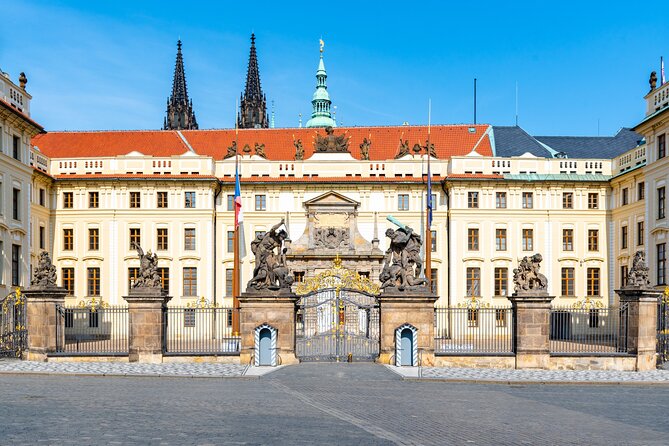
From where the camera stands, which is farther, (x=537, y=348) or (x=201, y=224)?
(x=201, y=224)

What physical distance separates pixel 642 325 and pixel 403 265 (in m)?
7.33

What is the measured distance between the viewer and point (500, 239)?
4775 centimetres

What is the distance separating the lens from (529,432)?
41.8 ft

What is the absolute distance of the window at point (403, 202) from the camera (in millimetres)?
48775

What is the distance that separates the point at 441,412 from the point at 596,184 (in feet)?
118

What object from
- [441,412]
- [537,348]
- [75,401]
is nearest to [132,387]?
[75,401]

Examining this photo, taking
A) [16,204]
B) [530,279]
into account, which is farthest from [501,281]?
[16,204]

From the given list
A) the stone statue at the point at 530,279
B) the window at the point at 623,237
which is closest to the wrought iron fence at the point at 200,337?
the stone statue at the point at 530,279

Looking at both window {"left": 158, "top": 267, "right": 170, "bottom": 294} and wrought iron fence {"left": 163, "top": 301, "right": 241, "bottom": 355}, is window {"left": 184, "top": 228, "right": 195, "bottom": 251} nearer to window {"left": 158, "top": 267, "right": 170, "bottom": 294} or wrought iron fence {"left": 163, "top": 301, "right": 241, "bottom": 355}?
window {"left": 158, "top": 267, "right": 170, "bottom": 294}

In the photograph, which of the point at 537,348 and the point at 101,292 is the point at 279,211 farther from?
the point at 537,348

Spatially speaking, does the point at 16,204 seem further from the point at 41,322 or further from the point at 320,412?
the point at 320,412

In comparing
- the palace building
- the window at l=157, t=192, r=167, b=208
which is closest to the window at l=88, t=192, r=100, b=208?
the palace building

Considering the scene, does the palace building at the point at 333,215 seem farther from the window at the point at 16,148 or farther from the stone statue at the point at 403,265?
the stone statue at the point at 403,265

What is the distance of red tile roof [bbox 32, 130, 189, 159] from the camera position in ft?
174
